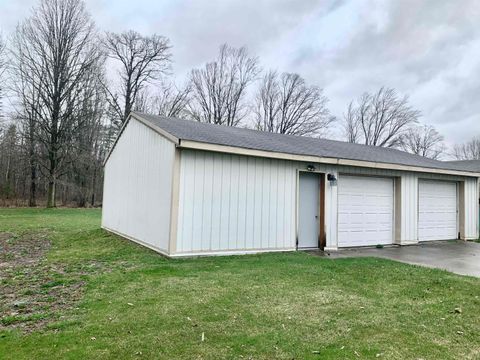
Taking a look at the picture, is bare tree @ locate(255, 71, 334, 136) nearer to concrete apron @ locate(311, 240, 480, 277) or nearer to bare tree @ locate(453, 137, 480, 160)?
bare tree @ locate(453, 137, 480, 160)

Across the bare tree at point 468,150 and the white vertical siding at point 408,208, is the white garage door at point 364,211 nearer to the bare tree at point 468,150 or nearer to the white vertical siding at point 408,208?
the white vertical siding at point 408,208

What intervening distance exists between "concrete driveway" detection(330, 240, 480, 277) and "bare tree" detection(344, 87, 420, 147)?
30.3 meters

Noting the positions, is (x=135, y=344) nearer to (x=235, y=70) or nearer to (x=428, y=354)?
(x=428, y=354)

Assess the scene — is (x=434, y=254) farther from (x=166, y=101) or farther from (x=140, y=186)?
(x=166, y=101)

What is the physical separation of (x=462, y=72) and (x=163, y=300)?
25.9 meters

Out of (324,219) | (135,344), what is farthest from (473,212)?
(135,344)

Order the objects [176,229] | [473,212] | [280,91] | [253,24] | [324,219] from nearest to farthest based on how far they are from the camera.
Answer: [176,229]
[324,219]
[473,212]
[253,24]
[280,91]

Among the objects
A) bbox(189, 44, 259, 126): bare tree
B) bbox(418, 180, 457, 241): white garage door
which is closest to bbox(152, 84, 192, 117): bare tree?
bbox(189, 44, 259, 126): bare tree

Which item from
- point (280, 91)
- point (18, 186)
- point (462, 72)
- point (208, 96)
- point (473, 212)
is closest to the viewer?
point (473, 212)

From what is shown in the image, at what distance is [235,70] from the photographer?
3359 cm

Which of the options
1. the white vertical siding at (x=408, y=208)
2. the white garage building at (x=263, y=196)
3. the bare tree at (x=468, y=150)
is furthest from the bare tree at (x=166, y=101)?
the bare tree at (x=468, y=150)

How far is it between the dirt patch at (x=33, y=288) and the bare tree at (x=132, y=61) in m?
20.5

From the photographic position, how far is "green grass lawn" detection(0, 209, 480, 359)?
2975 millimetres

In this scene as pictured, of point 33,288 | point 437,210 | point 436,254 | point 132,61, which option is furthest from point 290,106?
point 33,288
